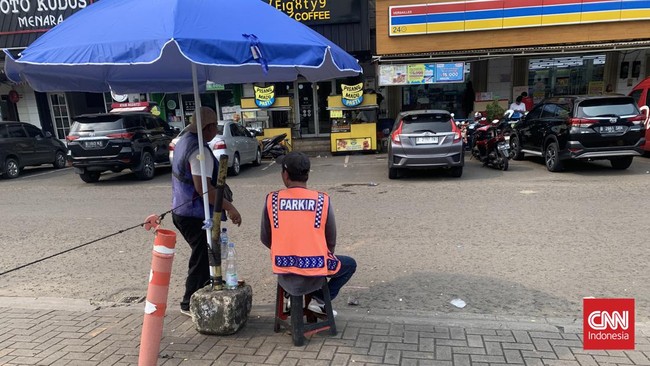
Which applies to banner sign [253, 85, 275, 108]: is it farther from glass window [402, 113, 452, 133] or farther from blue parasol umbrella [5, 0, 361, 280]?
blue parasol umbrella [5, 0, 361, 280]

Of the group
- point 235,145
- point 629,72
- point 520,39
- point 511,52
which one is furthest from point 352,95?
point 629,72

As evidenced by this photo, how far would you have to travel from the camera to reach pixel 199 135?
3.70 metres

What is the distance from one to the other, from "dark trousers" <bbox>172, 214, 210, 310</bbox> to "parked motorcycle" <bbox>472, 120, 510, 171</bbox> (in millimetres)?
8983

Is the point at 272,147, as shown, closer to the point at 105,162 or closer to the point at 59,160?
the point at 105,162

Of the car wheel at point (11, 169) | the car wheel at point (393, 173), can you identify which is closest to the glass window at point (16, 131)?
the car wheel at point (11, 169)

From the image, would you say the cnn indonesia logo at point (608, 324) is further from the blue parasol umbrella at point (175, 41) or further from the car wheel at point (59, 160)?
the car wheel at point (59, 160)

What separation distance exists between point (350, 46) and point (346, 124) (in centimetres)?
298

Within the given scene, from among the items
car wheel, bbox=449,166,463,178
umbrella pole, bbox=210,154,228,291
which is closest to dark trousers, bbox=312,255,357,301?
umbrella pole, bbox=210,154,228,291

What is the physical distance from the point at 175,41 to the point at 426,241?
4227 millimetres

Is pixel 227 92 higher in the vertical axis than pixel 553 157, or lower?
higher

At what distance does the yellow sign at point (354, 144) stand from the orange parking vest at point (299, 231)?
39.9 ft

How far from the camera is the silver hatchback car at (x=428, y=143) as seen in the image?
32.6 feet

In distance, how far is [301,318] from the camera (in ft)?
11.2

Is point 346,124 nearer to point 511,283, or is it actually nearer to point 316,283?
point 511,283
